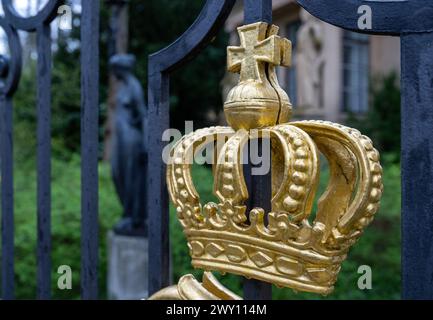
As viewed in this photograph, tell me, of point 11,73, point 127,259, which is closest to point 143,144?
point 127,259

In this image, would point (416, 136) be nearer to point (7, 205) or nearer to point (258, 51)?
point (258, 51)

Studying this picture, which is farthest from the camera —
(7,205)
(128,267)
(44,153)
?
(128,267)

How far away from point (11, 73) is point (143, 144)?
3.82 metres

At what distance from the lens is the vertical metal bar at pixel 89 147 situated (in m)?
1.04

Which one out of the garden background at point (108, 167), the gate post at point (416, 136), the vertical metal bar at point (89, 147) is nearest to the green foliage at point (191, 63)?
the garden background at point (108, 167)

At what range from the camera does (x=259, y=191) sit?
0.76m

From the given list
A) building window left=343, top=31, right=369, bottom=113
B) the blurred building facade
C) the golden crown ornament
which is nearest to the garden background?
the blurred building facade

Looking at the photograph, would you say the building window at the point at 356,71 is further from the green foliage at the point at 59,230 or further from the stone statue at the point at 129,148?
the stone statue at the point at 129,148

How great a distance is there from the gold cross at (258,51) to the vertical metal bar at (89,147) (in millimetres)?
379

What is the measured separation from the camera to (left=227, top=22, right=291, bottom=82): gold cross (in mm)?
736

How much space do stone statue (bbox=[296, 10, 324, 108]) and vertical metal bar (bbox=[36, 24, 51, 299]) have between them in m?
7.82

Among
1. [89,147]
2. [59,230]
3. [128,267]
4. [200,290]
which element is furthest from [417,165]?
[59,230]

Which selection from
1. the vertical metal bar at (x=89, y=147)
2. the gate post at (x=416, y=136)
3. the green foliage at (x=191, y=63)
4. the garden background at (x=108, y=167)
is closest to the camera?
the gate post at (x=416, y=136)

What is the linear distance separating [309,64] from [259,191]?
27.3 feet
